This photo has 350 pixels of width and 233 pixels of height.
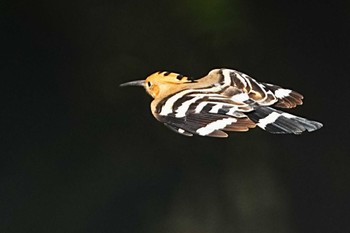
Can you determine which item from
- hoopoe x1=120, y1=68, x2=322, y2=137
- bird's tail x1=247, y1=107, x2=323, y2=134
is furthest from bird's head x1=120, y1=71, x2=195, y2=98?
bird's tail x1=247, y1=107, x2=323, y2=134

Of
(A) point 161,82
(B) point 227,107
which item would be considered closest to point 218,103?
(B) point 227,107

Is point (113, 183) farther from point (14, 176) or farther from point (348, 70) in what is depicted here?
point (348, 70)

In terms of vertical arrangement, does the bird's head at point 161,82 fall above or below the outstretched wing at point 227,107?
above

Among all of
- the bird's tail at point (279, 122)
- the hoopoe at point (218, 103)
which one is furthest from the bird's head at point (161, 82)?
the bird's tail at point (279, 122)

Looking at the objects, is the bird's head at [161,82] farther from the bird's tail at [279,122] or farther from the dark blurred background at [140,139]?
the bird's tail at [279,122]

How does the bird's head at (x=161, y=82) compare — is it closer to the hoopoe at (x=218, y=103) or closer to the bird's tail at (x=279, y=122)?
the hoopoe at (x=218, y=103)

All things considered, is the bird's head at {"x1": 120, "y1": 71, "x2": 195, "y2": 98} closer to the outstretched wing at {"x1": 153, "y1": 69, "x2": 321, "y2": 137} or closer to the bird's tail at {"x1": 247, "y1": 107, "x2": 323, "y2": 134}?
the outstretched wing at {"x1": 153, "y1": 69, "x2": 321, "y2": 137}

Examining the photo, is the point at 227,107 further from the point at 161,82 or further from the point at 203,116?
the point at 161,82
